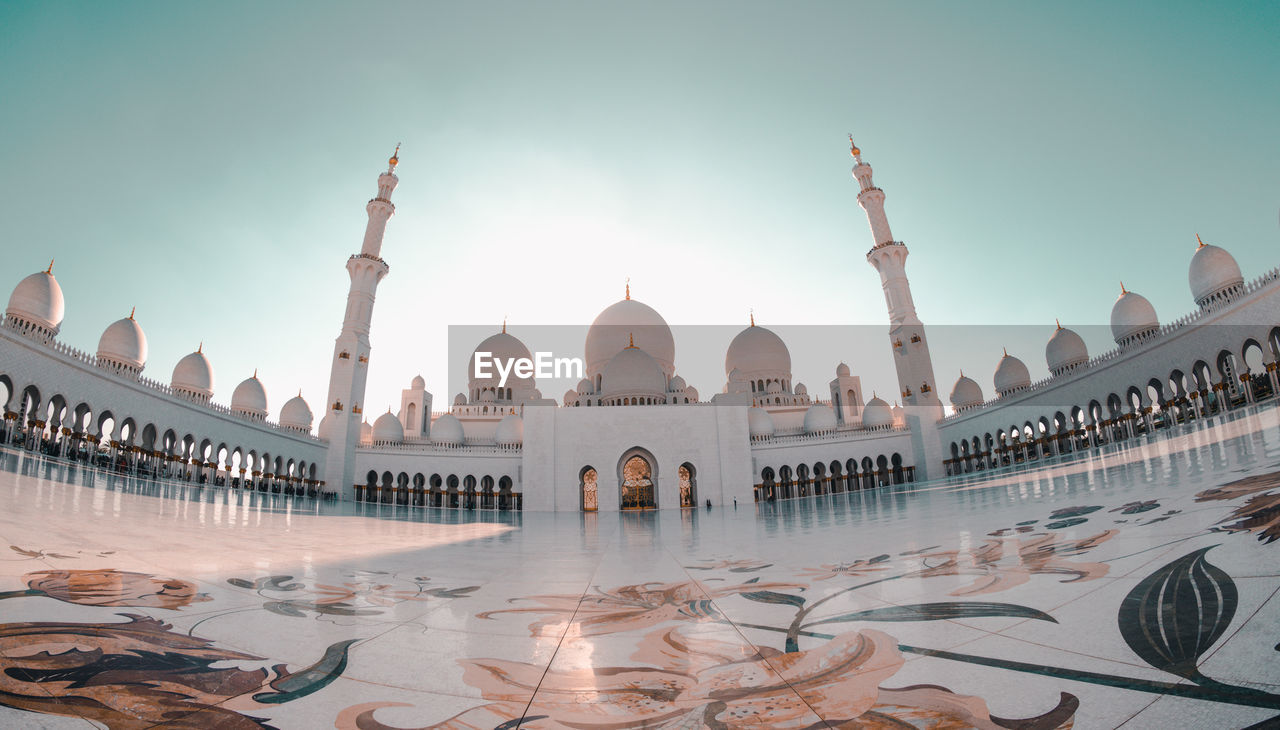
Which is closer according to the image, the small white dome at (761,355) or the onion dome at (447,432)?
the onion dome at (447,432)

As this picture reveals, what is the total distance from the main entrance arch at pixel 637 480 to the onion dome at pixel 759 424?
8.37m

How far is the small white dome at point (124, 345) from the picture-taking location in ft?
78.4

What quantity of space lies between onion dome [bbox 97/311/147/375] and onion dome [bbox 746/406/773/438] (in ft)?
91.8

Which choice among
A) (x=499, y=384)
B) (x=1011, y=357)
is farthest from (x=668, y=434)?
(x=1011, y=357)

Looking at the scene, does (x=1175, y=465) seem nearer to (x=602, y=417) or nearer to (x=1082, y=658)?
(x=1082, y=658)

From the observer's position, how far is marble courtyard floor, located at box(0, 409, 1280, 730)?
1.42 m

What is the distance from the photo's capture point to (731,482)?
23.2 meters

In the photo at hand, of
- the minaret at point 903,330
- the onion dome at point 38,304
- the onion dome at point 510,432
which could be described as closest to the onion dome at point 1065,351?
the minaret at point 903,330

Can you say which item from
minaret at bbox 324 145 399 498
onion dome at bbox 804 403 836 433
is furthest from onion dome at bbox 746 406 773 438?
minaret at bbox 324 145 399 498

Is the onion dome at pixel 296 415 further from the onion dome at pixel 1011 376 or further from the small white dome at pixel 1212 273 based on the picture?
the small white dome at pixel 1212 273

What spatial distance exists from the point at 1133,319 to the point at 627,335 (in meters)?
23.8

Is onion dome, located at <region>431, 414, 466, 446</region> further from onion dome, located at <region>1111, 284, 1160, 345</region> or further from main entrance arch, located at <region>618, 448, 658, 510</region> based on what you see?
onion dome, located at <region>1111, 284, 1160, 345</region>

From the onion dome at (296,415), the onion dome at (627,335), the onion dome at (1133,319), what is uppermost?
the onion dome at (627,335)

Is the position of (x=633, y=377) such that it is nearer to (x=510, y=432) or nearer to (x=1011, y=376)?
(x=510, y=432)
